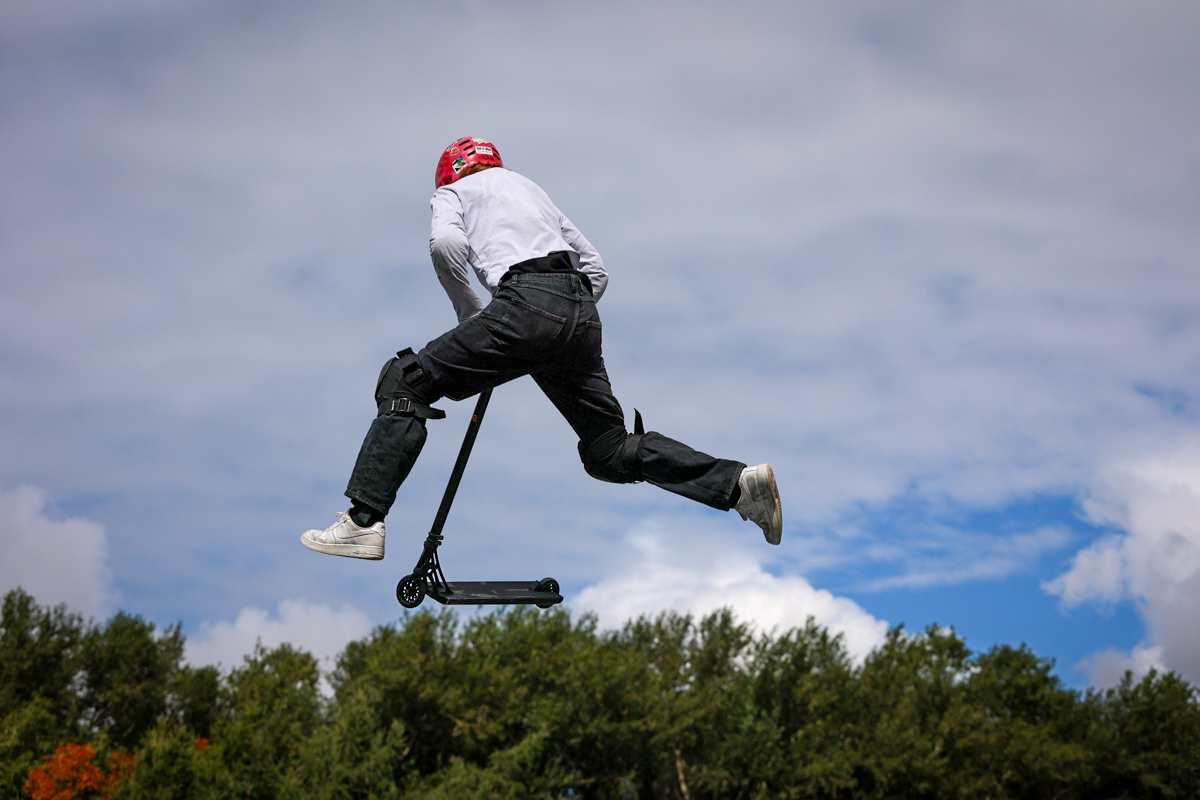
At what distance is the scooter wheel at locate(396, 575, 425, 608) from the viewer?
5801 millimetres

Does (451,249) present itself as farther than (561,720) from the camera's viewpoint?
No

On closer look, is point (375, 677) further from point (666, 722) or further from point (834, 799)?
point (834, 799)

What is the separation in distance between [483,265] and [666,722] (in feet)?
132

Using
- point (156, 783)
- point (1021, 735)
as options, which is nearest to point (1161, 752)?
point (1021, 735)

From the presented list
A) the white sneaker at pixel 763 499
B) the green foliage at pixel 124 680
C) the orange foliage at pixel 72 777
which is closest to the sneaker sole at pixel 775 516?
the white sneaker at pixel 763 499

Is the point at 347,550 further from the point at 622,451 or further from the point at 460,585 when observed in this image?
the point at 622,451

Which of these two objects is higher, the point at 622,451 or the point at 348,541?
the point at 622,451

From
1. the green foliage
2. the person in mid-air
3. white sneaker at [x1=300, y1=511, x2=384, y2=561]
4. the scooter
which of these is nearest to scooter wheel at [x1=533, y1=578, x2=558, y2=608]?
the scooter

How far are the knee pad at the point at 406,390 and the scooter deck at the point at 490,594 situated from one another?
3.50 feet

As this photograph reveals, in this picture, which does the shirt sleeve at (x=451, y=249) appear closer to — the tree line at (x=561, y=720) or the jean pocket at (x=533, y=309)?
the jean pocket at (x=533, y=309)

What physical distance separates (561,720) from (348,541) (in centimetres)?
3715

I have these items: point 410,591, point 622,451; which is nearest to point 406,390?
point 410,591

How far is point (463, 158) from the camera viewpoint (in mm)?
6047

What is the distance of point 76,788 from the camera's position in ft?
130
